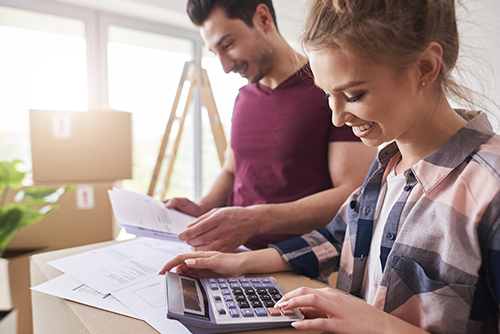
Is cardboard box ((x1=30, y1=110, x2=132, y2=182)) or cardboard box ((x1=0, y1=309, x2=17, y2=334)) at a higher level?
cardboard box ((x1=30, y1=110, x2=132, y2=182))

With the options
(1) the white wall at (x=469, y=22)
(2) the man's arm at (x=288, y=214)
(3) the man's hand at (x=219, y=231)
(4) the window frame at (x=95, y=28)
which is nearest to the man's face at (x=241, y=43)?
(1) the white wall at (x=469, y=22)

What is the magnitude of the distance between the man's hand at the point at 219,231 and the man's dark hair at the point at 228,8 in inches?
23.5

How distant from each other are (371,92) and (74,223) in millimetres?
1587

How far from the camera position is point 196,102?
2.82 m

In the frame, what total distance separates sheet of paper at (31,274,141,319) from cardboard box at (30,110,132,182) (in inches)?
48.0

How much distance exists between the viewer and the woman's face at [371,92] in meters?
0.48

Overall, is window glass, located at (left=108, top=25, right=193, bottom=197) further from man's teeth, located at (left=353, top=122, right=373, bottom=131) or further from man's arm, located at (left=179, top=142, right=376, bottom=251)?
man's teeth, located at (left=353, top=122, right=373, bottom=131)

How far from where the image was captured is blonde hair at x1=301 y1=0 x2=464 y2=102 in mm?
465

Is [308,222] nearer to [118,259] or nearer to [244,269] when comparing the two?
[244,269]

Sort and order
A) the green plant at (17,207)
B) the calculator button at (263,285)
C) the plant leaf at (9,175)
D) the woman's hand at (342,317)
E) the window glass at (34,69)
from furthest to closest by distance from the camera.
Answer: the window glass at (34,69) → the plant leaf at (9,175) → the green plant at (17,207) → the calculator button at (263,285) → the woman's hand at (342,317)

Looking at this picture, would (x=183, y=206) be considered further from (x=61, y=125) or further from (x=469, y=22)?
(x=61, y=125)

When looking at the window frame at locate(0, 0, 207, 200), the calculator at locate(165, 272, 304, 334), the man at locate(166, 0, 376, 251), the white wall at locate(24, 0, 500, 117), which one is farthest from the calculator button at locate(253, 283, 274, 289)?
the window frame at locate(0, 0, 207, 200)

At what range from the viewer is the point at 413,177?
1.79ft

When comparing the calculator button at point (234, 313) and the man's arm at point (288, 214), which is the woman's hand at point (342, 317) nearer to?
the calculator button at point (234, 313)
